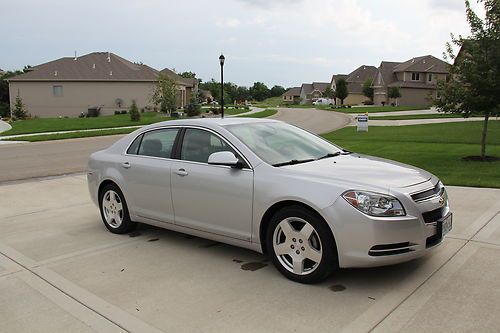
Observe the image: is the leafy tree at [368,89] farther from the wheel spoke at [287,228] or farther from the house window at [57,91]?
the wheel spoke at [287,228]

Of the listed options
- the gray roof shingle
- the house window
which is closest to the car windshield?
the gray roof shingle

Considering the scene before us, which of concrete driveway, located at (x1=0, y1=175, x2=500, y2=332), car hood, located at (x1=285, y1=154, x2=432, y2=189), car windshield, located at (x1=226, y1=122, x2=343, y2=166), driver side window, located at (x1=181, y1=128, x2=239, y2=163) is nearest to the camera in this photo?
concrete driveway, located at (x1=0, y1=175, x2=500, y2=332)

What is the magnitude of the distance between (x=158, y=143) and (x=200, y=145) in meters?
0.74

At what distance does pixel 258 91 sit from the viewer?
144 meters

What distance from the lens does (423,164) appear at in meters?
11.5

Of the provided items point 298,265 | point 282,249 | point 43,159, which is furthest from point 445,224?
point 43,159

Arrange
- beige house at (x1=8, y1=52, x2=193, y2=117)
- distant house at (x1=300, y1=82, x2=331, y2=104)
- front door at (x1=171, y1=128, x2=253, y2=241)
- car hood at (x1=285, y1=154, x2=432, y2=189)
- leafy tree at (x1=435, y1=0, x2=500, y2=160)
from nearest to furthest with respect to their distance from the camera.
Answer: car hood at (x1=285, y1=154, x2=432, y2=189) → front door at (x1=171, y1=128, x2=253, y2=241) → leafy tree at (x1=435, y1=0, x2=500, y2=160) → beige house at (x1=8, y1=52, x2=193, y2=117) → distant house at (x1=300, y1=82, x2=331, y2=104)

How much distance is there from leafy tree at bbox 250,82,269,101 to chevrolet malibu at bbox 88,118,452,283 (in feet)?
453

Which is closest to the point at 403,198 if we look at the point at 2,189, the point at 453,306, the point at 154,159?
the point at 453,306

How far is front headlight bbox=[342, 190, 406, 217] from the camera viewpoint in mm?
4051

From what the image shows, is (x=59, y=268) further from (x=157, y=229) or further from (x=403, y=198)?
(x=403, y=198)

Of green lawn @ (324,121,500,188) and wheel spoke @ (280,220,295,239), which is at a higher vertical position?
wheel spoke @ (280,220,295,239)

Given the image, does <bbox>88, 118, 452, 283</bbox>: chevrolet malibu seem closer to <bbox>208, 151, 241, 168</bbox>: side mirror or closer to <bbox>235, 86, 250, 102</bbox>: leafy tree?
<bbox>208, 151, 241, 168</bbox>: side mirror

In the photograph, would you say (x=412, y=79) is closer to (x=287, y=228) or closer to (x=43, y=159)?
(x=43, y=159)
